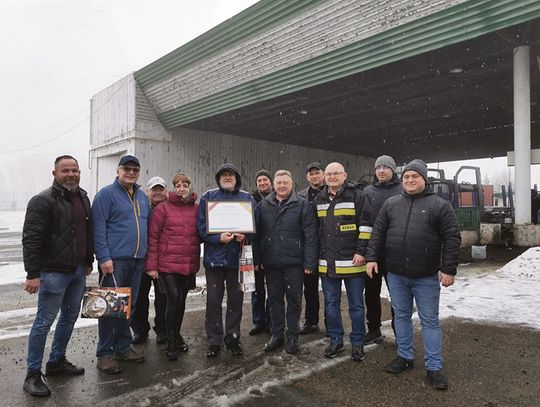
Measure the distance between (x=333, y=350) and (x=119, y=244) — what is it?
2303mm

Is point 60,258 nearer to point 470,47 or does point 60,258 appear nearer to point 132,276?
point 132,276

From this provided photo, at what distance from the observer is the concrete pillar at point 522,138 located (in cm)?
1044

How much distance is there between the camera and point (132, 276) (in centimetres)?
397

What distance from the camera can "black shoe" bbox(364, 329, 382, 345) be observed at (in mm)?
4441

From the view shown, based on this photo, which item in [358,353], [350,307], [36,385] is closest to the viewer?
[36,385]

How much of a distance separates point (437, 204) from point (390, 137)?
759 inches

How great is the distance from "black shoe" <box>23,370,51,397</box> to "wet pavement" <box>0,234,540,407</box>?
63 mm

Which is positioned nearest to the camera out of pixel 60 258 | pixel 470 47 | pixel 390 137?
pixel 60 258

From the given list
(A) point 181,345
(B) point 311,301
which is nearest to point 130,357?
(A) point 181,345

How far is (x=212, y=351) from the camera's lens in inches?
162

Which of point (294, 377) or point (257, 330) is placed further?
point (257, 330)

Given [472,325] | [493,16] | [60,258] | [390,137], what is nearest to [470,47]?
[493,16]

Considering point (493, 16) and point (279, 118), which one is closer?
point (493, 16)

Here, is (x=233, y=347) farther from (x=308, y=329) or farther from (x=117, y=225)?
(x=117, y=225)
